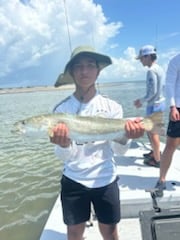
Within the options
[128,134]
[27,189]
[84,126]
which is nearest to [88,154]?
[84,126]

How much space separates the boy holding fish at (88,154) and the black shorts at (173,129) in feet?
4.59

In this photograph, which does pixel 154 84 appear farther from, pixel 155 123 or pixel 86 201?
pixel 86 201

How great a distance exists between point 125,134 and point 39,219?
11.8 feet

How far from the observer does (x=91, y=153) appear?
2.68 meters

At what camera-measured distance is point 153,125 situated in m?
2.94

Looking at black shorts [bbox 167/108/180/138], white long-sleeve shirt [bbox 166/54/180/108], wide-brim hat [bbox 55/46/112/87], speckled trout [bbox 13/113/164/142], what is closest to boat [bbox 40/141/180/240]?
black shorts [bbox 167/108/180/138]

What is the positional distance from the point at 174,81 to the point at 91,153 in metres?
1.88

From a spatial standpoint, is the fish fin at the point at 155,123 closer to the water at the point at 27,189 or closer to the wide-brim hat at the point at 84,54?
the wide-brim hat at the point at 84,54

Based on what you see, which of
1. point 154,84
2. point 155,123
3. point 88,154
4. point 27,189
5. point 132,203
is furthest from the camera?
point 27,189

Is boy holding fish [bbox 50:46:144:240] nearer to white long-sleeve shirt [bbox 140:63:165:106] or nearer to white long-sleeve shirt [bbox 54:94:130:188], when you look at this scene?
white long-sleeve shirt [bbox 54:94:130:188]

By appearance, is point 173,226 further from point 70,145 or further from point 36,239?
point 36,239

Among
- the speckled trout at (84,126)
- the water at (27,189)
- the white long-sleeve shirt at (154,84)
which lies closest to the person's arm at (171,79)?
the water at (27,189)

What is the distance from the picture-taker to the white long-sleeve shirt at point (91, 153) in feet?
8.69

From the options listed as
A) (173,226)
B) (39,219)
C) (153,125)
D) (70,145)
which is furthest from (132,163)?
(173,226)
